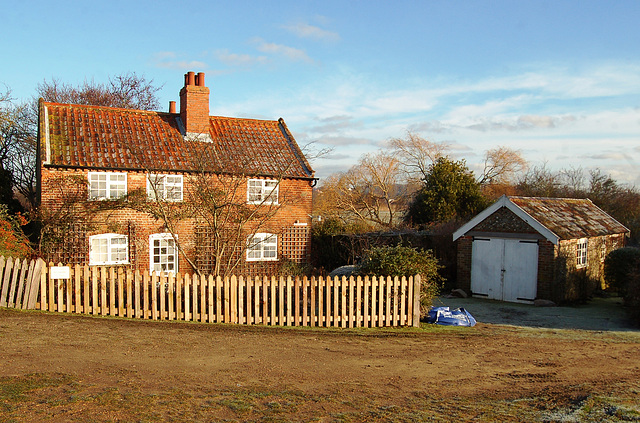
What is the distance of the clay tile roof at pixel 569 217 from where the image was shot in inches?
757

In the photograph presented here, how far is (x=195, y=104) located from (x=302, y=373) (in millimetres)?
17000

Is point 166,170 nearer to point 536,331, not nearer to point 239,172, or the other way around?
point 239,172

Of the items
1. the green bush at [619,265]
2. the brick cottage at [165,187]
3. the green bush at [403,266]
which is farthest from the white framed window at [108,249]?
the green bush at [619,265]

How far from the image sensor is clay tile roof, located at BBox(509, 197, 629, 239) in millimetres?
19219

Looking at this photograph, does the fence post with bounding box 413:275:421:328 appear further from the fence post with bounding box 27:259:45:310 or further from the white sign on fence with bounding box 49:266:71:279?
the fence post with bounding box 27:259:45:310

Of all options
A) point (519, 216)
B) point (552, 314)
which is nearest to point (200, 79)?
point (519, 216)

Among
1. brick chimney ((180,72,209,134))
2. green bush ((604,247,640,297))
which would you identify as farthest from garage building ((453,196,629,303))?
brick chimney ((180,72,209,134))

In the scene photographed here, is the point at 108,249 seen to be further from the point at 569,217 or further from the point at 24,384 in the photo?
the point at 569,217

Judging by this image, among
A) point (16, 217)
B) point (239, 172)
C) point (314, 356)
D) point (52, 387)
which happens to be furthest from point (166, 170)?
point (52, 387)

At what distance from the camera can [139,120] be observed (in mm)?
23156

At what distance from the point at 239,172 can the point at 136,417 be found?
1431cm

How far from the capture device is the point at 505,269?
1934 cm

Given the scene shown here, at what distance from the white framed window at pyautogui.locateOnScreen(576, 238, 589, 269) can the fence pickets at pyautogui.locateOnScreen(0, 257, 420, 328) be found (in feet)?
31.8

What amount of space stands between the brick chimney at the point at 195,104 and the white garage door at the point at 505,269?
1272cm
